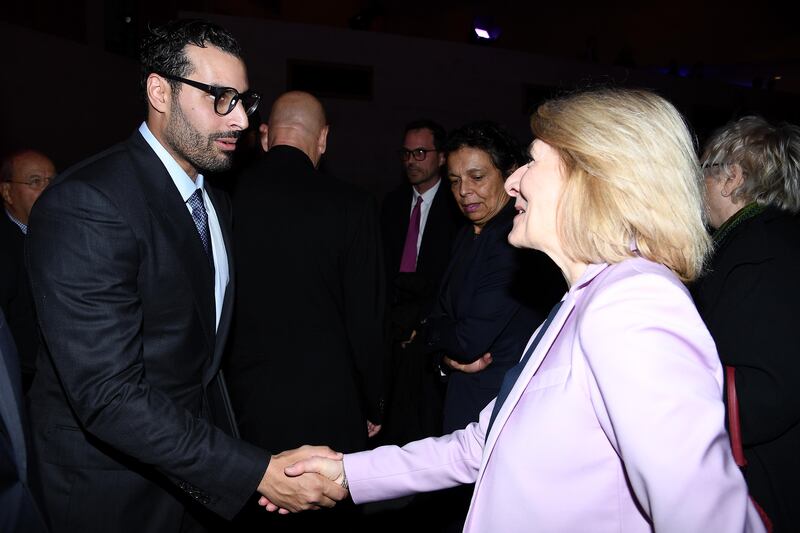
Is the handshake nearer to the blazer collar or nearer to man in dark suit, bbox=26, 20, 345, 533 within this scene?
man in dark suit, bbox=26, 20, 345, 533

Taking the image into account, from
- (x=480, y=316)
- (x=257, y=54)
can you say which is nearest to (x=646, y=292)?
(x=480, y=316)

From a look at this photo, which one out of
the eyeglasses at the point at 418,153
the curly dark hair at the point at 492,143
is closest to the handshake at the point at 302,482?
the curly dark hair at the point at 492,143

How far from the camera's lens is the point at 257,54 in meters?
6.80

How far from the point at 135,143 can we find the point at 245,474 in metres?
0.94

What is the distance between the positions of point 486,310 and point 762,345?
96 cm

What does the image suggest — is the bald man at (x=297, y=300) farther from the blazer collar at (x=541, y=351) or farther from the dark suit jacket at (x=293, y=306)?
the blazer collar at (x=541, y=351)

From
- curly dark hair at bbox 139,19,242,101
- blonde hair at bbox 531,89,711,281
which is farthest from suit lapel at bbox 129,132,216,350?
blonde hair at bbox 531,89,711,281

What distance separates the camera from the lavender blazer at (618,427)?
0.86m

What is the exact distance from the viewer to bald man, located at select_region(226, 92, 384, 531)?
2.30 m

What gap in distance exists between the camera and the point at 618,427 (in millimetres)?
A: 908

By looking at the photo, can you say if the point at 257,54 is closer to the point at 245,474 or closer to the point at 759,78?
the point at 245,474

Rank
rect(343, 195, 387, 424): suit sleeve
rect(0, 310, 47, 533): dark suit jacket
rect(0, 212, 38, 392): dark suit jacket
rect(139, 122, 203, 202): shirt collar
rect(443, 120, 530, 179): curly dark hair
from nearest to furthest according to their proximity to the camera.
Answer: rect(0, 310, 47, 533): dark suit jacket → rect(139, 122, 203, 202): shirt collar → rect(343, 195, 387, 424): suit sleeve → rect(443, 120, 530, 179): curly dark hair → rect(0, 212, 38, 392): dark suit jacket

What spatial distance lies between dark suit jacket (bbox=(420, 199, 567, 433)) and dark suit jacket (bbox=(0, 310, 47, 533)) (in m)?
Answer: 1.54

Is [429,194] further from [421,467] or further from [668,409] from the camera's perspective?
[668,409]
